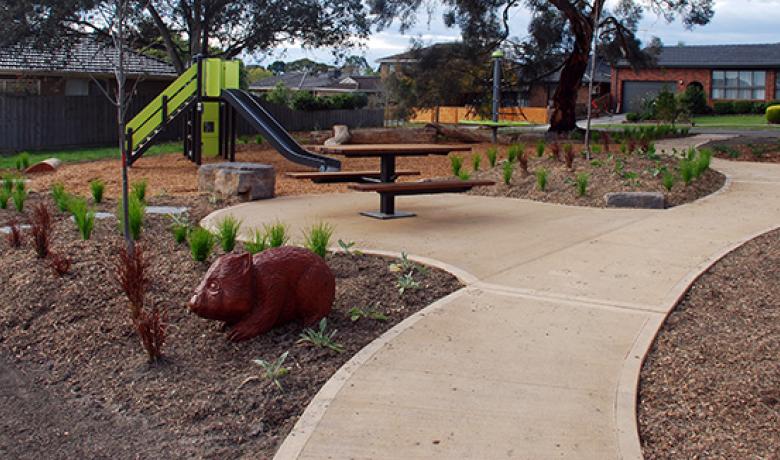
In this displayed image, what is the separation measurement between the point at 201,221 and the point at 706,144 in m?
15.0

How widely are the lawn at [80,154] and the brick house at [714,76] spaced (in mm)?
35803

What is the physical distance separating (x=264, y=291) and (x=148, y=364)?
0.82 meters

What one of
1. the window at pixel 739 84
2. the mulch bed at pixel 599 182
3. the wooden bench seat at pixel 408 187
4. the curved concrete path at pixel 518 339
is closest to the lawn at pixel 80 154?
the mulch bed at pixel 599 182

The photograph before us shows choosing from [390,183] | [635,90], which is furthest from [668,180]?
[635,90]

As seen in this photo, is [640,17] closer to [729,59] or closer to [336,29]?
[336,29]

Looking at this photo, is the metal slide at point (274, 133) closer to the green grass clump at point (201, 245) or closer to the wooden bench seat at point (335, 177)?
the wooden bench seat at point (335, 177)

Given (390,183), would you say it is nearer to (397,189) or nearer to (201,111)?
(397,189)

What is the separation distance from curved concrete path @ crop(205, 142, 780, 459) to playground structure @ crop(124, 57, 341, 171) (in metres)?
7.93

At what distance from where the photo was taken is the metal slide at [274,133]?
50.0 ft

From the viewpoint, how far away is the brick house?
53.3m

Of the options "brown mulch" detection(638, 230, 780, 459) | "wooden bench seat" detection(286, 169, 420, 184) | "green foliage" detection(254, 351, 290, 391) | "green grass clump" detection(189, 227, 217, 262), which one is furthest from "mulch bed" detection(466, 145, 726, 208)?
"green foliage" detection(254, 351, 290, 391)

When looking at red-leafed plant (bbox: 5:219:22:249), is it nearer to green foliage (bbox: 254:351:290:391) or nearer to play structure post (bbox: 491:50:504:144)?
green foliage (bbox: 254:351:290:391)

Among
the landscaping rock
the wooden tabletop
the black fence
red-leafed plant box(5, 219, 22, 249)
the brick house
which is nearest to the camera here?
red-leafed plant box(5, 219, 22, 249)

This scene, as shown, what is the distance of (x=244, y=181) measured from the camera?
38.5 ft
